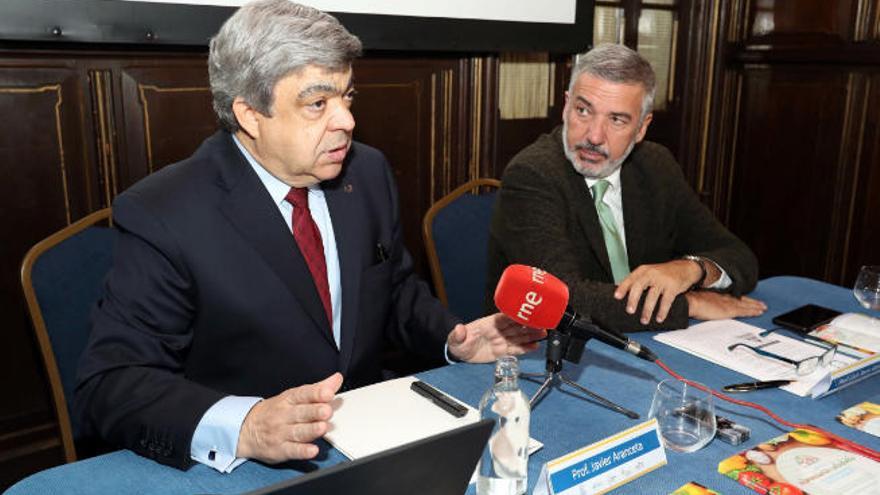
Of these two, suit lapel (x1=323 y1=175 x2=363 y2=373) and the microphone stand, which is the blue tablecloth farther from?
suit lapel (x1=323 y1=175 x2=363 y2=373)

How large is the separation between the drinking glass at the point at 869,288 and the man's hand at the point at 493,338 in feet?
3.33

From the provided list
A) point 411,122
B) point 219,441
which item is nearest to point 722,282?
point 219,441

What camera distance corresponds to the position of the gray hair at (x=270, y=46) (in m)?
1.55

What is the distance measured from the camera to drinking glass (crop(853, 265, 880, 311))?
81.7 inches

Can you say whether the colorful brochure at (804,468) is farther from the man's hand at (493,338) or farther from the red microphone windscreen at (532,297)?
the man's hand at (493,338)

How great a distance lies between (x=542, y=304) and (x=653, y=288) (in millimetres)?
612

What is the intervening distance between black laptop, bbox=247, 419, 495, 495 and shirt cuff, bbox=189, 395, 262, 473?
0.43 metres

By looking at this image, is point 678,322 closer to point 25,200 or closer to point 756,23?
point 25,200

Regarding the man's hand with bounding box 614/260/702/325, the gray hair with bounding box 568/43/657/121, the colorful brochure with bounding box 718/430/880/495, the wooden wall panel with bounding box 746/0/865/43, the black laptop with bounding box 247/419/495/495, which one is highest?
the wooden wall panel with bounding box 746/0/865/43

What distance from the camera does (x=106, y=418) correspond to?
4.51ft

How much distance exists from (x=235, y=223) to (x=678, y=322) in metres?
1.09

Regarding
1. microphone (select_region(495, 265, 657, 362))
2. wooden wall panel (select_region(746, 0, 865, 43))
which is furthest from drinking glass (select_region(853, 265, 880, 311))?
wooden wall panel (select_region(746, 0, 865, 43))

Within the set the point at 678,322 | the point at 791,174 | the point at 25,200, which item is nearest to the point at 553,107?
the point at 791,174

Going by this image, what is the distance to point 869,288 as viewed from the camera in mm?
2088
